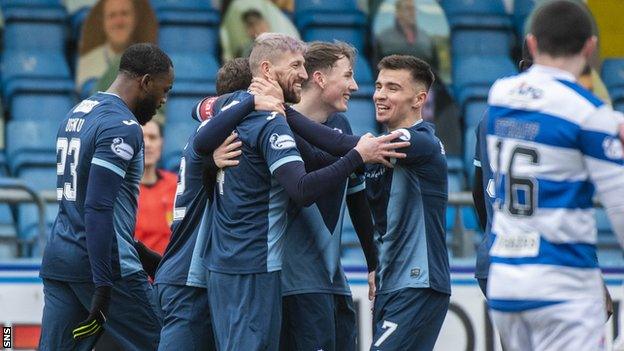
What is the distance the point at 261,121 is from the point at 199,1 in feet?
22.7

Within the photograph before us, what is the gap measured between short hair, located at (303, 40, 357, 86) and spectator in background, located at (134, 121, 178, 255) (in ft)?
8.68

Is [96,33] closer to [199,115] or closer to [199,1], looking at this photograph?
[199,1]

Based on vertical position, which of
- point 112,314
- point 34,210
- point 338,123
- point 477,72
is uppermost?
point 338,123

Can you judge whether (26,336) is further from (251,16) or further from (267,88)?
(251,16)

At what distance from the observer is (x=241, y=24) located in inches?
460

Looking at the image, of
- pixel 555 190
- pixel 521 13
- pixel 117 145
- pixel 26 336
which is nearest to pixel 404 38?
pixel 521 13

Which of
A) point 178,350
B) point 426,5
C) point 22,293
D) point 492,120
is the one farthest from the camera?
point 426,5

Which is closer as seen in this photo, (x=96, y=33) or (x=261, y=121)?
(x=261, y=121)

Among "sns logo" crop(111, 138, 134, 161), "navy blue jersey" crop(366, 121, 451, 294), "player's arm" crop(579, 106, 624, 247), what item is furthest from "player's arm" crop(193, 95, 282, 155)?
"player's arm" crop(579, 106, 624, 247)

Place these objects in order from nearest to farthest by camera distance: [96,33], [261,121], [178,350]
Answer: [261,121] < [178,350] < [96,33]

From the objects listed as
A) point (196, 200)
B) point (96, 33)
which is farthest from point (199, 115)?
point (96, 33)

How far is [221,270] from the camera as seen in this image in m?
5.77

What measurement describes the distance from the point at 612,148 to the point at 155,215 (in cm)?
514

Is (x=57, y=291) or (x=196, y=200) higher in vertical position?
(x=196, y=200)
